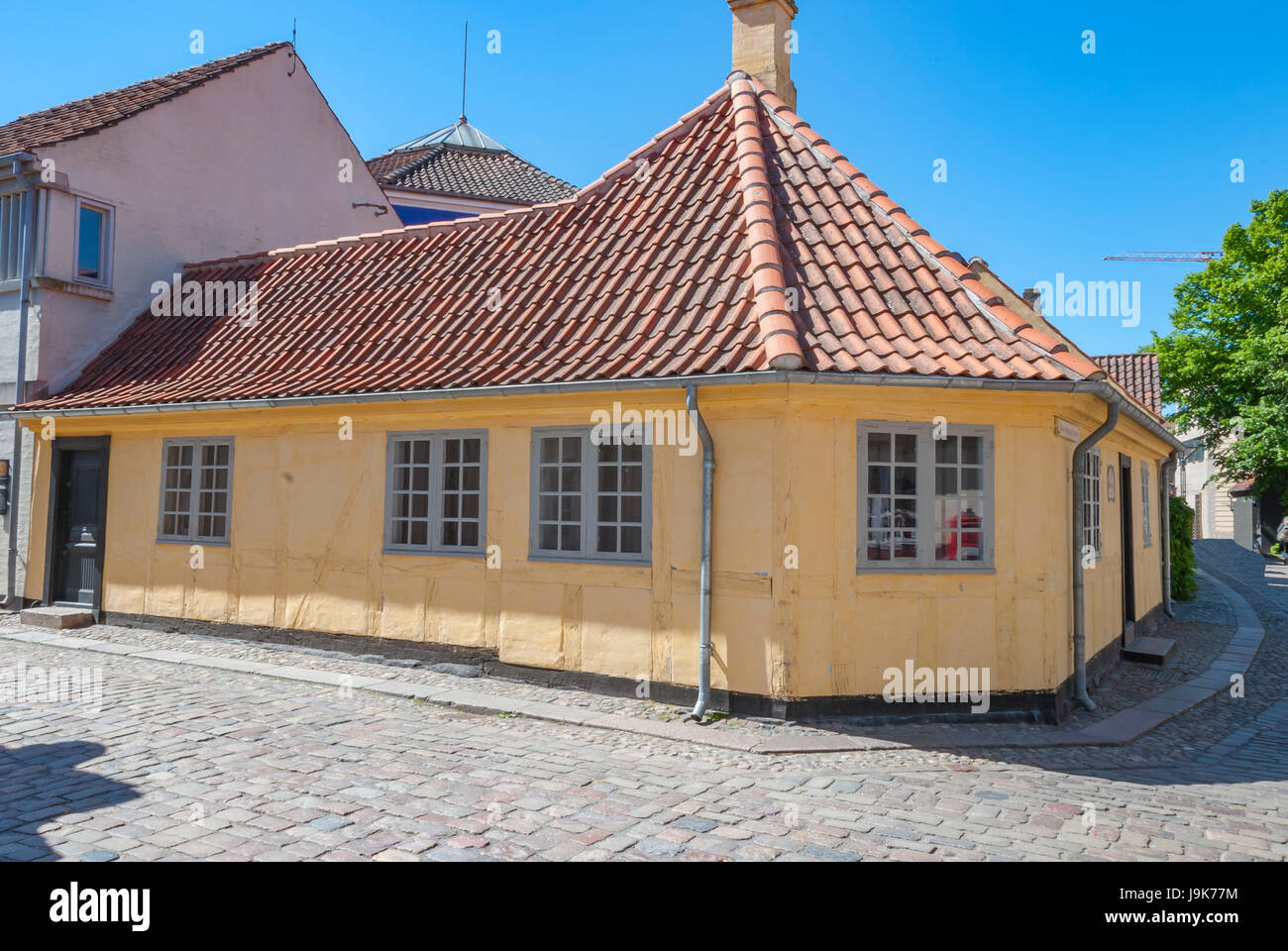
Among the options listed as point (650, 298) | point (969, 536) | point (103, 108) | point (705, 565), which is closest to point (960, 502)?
point (969, 536)

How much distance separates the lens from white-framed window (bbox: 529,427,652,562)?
28.6 ft

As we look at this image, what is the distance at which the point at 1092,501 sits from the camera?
1005 centimetres

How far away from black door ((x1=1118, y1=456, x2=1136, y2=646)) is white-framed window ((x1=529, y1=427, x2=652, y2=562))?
7482 mm

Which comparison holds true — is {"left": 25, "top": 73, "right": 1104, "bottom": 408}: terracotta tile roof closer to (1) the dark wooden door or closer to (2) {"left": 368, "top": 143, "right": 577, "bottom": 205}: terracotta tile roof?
(1) the dark wooden door

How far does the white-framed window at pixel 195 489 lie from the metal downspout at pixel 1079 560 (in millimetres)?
9626

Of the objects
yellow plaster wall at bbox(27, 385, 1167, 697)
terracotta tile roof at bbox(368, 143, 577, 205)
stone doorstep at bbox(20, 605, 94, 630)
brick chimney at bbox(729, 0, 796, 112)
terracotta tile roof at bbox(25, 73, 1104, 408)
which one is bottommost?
stone doorstep at bbox(20, 605, 94, 630)

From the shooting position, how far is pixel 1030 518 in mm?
8086

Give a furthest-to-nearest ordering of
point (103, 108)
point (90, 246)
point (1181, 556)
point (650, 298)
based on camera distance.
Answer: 1. point (1181, 556)
2. point (103, 108)
3. point (90, 246)
4. point (650, 298)

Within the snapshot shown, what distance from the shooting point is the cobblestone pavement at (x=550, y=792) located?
16.3ft

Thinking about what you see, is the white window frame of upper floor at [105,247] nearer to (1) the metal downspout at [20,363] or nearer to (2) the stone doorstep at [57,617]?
(1) the metal downspout at [20,363]

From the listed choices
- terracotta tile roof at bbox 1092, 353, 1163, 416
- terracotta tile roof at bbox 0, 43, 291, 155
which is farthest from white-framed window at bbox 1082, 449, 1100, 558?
terracotta tile roof at bbox 0, 43, 291, 155

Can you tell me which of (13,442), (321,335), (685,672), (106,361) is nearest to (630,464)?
(685,672)

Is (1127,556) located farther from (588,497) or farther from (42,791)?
(42,791)

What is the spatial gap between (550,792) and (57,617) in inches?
384
